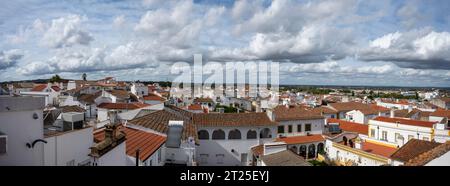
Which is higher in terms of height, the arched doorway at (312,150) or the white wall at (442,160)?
the white wall at (442,160)

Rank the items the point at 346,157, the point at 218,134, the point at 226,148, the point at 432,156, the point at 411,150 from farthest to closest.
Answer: the point at 218,134 → the point at 226,148 → the point at 346,157 → the point at 411,150 → the point at 432,156

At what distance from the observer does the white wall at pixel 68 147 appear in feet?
14.2

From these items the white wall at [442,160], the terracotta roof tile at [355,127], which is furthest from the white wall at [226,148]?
the white wall at [442,160]

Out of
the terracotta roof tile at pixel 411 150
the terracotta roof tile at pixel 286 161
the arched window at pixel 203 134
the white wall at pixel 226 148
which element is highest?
the terracotta roof tile at pixel 411 150

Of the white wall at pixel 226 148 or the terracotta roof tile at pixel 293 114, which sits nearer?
the white wall at pixel 226 148

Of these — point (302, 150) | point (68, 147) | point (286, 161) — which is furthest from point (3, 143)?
point (302, 150)

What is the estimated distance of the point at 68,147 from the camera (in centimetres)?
489

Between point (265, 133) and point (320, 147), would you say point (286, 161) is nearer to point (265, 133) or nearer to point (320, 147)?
point (265, 133)

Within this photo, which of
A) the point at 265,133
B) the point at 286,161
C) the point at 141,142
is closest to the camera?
the point at 141,142

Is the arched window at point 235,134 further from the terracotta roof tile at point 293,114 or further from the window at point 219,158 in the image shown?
the terracotta roof tile at point 293,114

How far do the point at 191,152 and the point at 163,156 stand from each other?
4.32 feet
